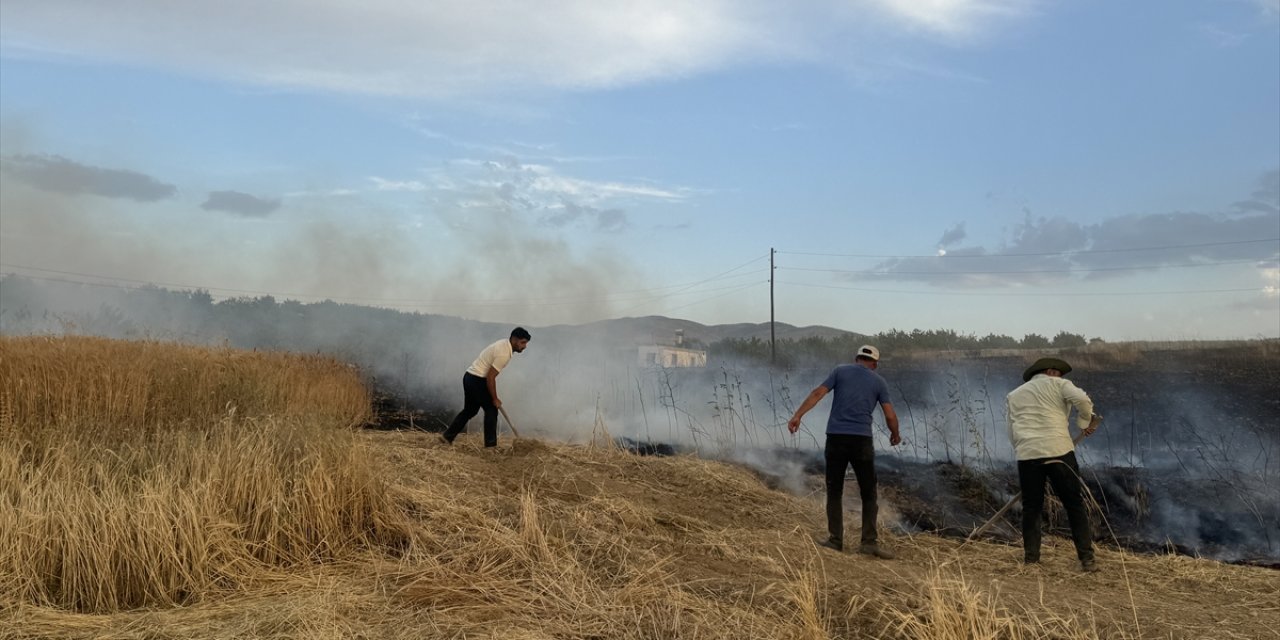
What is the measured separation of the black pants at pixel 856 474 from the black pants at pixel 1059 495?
1.24 m

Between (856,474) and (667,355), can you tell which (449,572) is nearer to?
(856,474)

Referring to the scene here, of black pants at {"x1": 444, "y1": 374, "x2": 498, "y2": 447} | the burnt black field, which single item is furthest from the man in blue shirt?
black pants at {"x1": 444, "y1": 374, "x2": 498, "y2": 447}

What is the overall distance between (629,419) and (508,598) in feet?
42.8

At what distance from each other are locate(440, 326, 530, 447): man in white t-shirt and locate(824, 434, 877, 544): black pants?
13.4ft

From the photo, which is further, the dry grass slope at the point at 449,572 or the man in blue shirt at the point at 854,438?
the man in blue shirt at the point at 854,438

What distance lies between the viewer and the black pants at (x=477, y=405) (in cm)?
984

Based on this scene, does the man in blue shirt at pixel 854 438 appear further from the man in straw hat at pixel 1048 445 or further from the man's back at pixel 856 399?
the man in straw hat at pixel 1048 445

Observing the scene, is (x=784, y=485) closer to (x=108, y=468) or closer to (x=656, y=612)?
(x=656, y=612)

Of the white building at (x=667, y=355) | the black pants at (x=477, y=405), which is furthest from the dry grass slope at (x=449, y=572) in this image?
the white building at (x=667, y=355)

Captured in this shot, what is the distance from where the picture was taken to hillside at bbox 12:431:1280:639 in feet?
13.6

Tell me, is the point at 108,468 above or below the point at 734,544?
above

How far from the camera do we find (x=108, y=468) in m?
5.59

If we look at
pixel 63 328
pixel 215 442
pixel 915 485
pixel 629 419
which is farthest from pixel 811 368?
pixel 215 442

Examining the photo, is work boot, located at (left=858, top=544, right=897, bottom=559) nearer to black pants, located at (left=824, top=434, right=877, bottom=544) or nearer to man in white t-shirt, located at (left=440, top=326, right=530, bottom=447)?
black pants, located at (left=824, top=434, right=877, bottom=544)
